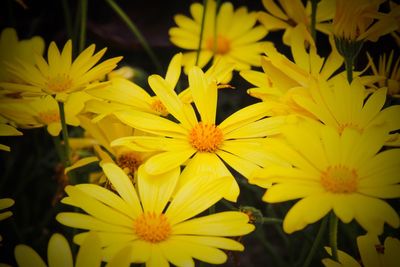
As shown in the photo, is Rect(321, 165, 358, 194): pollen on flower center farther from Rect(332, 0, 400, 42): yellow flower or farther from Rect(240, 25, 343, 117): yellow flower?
Rect(332, 0, 400, 42): yellow flower

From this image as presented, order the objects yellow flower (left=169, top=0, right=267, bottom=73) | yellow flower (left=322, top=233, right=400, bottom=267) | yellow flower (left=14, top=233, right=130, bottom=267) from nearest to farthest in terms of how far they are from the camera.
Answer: yellow flower (left=14, top=233, right=130, bottom=267), yellow flower (left=322, top=233, right=400, bottom=267), yellow flower (left=169, top=0, right=267, bottom=73)

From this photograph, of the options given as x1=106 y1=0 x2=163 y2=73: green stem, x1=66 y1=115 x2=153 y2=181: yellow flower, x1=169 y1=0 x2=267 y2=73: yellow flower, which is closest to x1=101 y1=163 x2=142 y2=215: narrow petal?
x1=66 y1=115 x2=153 y2=181: yellow flower

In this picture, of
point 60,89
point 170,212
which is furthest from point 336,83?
point 60,89

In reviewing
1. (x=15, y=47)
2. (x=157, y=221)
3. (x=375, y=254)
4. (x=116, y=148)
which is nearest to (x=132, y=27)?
(x=15, y=47)

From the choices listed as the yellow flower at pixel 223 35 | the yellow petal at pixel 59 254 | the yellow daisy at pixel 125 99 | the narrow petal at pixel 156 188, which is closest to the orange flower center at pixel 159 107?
the yellow daisy at pixel 125 99

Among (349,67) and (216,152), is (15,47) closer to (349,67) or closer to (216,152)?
(216,152)

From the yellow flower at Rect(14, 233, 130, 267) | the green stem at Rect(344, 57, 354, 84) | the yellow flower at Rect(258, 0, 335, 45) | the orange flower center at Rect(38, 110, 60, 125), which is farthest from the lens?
the yellow flower at Rect(258, 0, 335, 45)
